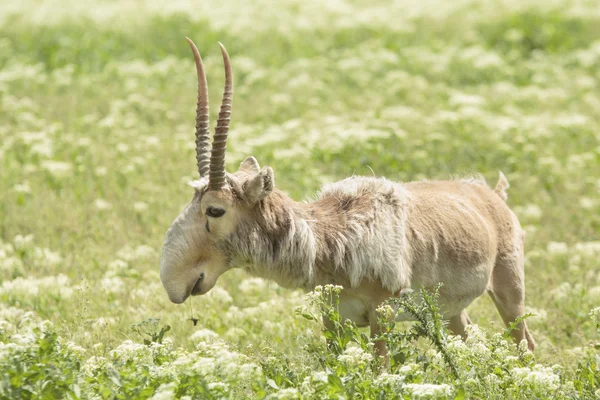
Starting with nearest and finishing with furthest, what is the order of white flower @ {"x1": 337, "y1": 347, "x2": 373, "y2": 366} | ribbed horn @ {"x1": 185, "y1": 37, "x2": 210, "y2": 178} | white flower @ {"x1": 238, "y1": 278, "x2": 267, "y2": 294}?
1. white flower @ {"x1": 337, "y1": 347, "x2": 373, "y2": 366}
2. ribbed horn @ {"x1": 185, "y1": 37, "x2": 210, "y2": 178}
3. white flower @ {"x1": 238, "y1": 278, "x2": 267, "y2": 294}

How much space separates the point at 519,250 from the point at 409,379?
261cm

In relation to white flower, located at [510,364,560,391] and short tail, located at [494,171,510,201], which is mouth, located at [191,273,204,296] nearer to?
white flower, located at [510,364,560,391]

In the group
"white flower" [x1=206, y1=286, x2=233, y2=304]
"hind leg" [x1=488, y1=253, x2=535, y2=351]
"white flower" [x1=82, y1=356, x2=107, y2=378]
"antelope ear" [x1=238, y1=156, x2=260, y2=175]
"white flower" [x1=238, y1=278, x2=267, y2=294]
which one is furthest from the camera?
"white flower" [x1=238, y1=278, x2=267, y2=294]

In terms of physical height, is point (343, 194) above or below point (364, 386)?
above

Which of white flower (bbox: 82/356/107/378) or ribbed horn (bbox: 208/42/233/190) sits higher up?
ribbed horn (bbox: 208/42/233/190)

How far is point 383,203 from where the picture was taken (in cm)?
625

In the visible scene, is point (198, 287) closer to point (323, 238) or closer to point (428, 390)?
point (323, 238)

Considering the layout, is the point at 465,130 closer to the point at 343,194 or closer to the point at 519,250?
the point at 519,250

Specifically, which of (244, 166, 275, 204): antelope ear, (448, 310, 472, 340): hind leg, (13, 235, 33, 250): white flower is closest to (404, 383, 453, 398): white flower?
(244, 166, 275, 204): antelope ear

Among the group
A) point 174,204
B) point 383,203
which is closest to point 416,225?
point 383,203

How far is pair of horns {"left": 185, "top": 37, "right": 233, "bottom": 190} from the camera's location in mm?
5691

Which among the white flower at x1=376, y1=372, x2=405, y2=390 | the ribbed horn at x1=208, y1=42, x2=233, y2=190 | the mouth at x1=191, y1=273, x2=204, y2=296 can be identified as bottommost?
the white flower at x1=376, y1=372, x2=405, y2=390

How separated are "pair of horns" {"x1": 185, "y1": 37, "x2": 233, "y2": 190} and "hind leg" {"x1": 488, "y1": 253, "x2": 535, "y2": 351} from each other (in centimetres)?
253

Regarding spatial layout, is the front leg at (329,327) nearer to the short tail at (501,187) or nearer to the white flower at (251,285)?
the white flower at (251,285)
